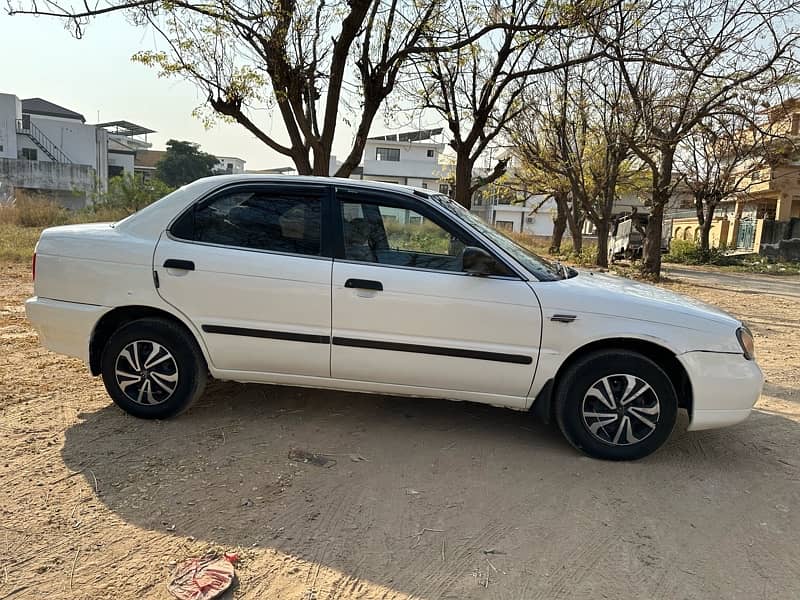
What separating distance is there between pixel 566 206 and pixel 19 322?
25730 mm

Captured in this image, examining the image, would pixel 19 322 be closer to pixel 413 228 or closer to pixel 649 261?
pixel 413 228

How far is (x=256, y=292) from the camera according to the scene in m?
3.67

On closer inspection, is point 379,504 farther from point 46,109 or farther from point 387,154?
point 46,109

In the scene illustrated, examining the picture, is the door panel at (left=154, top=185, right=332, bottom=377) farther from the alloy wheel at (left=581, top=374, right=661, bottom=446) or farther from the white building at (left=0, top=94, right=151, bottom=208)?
the white building at (left=0, top=94, right=151, bottom=208)

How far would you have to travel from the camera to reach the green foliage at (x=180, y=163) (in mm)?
51469

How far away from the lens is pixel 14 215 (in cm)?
1897

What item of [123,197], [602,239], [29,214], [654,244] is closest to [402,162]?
[123,197]

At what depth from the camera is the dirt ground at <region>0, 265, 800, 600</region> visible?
243 cm

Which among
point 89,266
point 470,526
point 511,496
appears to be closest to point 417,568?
point 470,526

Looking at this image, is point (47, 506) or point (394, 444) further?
point (394, 444)

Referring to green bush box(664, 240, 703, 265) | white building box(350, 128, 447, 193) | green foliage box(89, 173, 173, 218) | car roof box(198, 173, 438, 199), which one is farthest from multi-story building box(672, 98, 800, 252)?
green foliage box(89, 173, 173, 218)

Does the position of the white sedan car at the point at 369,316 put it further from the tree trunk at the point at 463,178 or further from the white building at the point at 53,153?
the white building at the point at 53,153

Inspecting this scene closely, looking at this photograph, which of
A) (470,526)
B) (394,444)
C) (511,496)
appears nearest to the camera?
(470,526)

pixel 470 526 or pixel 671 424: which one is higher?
pixel 671 424
